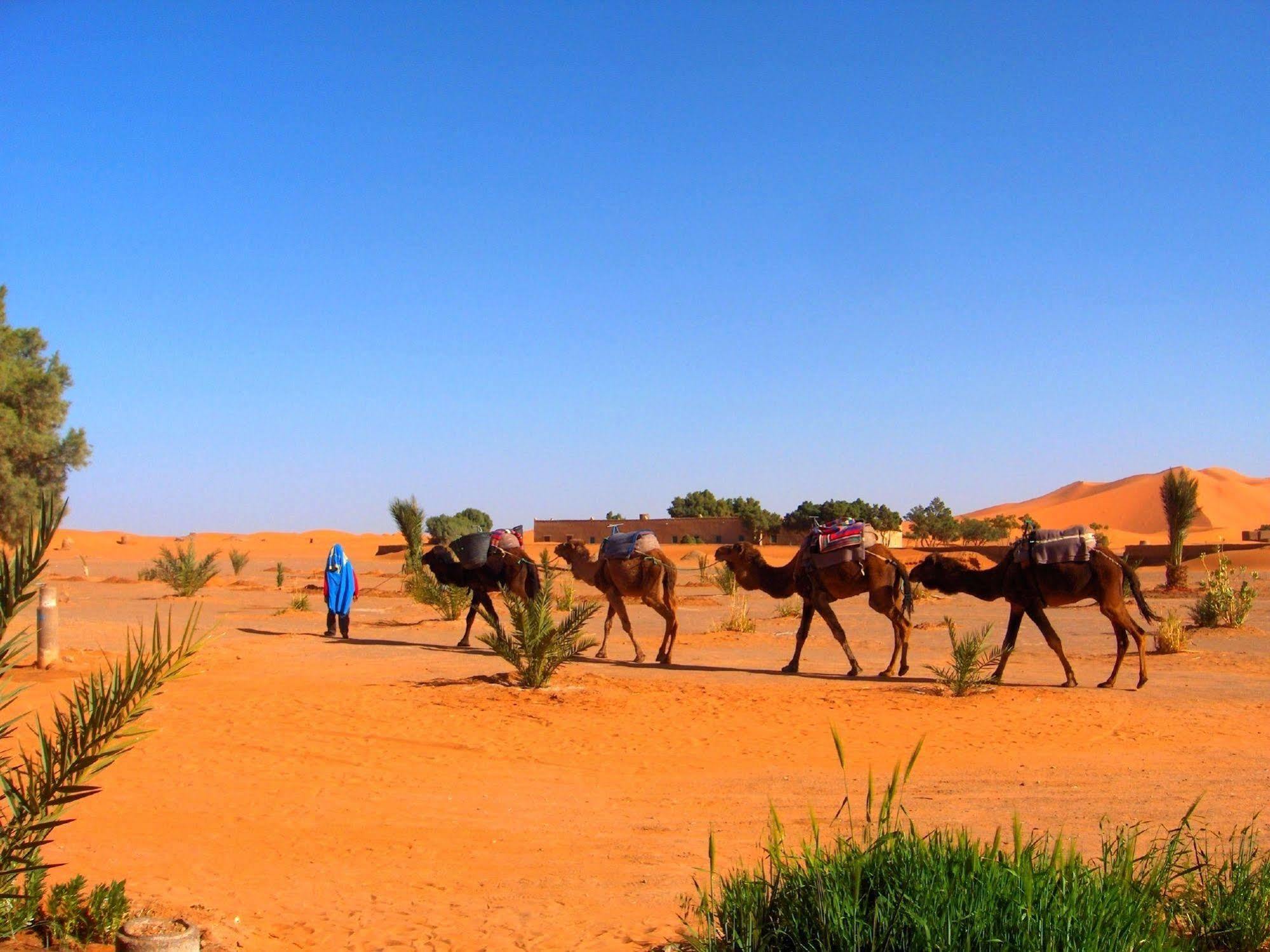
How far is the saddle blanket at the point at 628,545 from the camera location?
1853 cm

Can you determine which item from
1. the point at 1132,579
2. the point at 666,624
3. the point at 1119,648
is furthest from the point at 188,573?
the point at 1132,579

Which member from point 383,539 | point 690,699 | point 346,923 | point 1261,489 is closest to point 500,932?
point 346,923

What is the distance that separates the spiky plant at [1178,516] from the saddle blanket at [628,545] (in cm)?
2050

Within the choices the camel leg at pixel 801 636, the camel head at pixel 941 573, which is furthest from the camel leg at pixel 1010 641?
the camel leg at pixel 801 636

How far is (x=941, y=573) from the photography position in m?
16.8

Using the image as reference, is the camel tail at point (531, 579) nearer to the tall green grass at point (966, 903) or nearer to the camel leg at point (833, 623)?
the camel leg at point (833, 623)

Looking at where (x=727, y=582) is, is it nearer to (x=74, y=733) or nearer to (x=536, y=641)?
(x=536, y=641)

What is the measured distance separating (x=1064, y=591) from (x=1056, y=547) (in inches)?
23.8

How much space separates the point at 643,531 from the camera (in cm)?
1873

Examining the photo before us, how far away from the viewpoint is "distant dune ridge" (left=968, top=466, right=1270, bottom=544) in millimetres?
119625

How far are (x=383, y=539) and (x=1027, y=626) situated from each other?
241ft

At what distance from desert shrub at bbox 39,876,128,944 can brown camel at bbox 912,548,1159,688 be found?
39.2ft

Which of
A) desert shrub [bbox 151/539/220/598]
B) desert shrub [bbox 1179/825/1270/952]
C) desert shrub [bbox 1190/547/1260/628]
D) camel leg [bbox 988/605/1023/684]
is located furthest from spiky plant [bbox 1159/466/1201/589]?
desert shrub [bbox 1179/825/1270/952]

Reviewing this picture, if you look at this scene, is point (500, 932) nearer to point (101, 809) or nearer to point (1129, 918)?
point (1129, 918)
